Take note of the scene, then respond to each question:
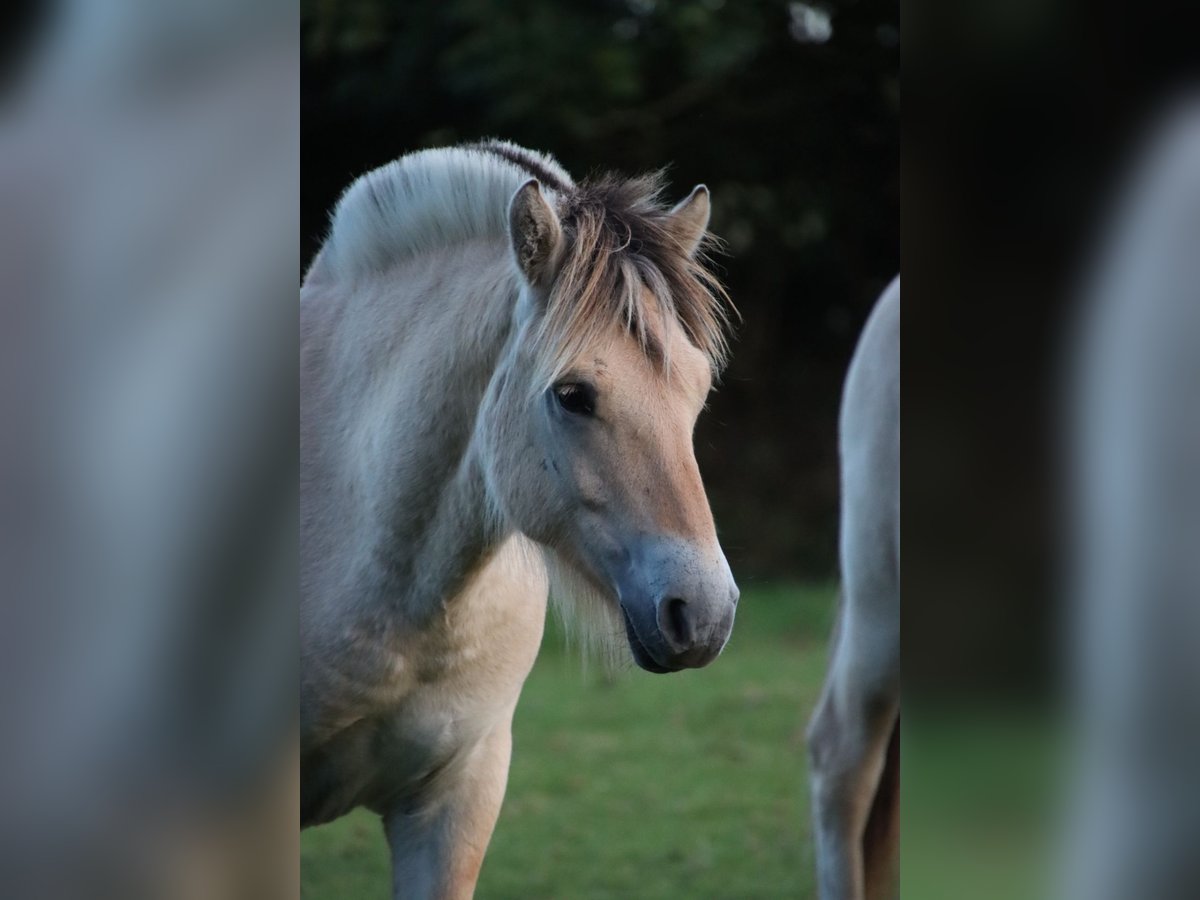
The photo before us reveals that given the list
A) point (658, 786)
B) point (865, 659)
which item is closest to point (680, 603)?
point (865, 659)

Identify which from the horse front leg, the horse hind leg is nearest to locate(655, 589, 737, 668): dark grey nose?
the horse front leg

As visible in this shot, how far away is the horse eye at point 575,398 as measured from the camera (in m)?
1.56

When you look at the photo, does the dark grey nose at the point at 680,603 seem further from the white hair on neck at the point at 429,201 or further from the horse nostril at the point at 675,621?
the white hair on neck at the point at 429,201

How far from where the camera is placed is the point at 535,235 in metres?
1.61

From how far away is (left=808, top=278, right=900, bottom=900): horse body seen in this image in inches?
82.6

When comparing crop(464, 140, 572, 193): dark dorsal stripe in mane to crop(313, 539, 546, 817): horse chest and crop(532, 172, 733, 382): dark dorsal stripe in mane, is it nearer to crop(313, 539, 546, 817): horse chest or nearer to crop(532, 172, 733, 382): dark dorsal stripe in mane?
crop(532, 172, 733, 382): dark dorsal stripe in mane

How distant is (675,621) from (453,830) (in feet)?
2.21
